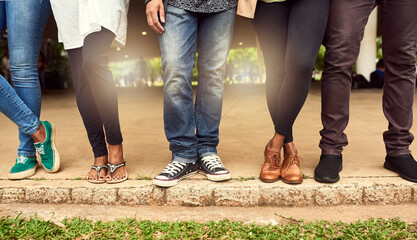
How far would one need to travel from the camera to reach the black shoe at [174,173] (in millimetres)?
2289

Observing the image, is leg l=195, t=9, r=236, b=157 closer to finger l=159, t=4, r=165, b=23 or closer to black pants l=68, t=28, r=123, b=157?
finger l=159, t=4, r=165, b=23

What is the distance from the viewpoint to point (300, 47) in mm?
2189

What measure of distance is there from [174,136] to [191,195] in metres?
0.43

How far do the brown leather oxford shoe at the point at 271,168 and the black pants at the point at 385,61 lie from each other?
36cm

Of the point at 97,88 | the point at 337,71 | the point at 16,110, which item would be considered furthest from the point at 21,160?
the point at 337,71

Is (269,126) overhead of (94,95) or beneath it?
beneath

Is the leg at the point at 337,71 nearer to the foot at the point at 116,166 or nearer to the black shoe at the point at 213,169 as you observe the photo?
the black shoe at the point at 213,169

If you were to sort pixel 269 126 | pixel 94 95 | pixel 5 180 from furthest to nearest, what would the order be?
pixel 269 126 → pixel 5 180 → pixel 94 95

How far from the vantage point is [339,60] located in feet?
7.45

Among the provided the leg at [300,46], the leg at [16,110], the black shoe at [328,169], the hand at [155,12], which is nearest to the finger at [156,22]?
the hand at [155,12]

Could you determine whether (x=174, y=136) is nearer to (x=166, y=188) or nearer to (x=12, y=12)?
(x=166, y=188)

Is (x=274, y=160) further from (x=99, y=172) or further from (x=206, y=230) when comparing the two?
(x=99, y=172)

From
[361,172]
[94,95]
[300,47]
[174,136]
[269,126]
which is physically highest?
[300,47]

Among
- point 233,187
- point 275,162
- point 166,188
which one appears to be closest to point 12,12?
point 166,188
